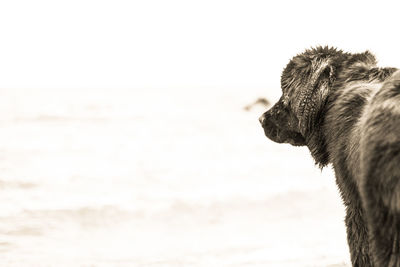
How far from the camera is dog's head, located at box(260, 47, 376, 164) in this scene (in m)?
3.85

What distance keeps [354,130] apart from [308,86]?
2.00 ft

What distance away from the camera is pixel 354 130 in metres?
3.37

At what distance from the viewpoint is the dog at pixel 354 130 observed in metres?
2.97

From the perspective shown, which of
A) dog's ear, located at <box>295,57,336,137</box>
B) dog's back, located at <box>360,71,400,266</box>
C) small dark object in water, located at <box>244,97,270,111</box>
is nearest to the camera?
dog's back, located at <box>360,71,400,266</box>

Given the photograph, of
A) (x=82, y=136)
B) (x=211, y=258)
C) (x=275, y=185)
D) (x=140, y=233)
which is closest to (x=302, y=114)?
(x=211, y=258)

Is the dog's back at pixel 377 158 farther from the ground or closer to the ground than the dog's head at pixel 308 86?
closer to the ground

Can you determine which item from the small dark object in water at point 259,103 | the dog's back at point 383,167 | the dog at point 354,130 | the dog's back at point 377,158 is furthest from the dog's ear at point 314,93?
the small dark object in water at point 259,103

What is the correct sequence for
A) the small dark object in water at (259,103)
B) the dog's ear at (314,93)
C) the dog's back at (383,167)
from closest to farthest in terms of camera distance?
1. the dog's back at (383,167)
2. the dog's ear at (314,93)
3. the small dark object in water at (259,103)

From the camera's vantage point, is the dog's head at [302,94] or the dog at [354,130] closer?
the dog at [354,130]

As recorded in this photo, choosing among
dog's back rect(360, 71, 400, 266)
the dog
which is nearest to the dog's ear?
the dog

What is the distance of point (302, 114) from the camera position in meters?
3.92

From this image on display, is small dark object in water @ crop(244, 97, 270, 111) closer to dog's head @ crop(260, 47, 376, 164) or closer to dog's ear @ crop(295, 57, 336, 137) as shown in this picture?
dog's head @ crop(260, 47, 376, 164)

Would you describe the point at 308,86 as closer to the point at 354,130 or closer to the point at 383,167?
the point at 354,130

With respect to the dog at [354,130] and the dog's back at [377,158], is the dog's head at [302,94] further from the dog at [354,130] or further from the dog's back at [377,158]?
the dog's back at [377,158]
